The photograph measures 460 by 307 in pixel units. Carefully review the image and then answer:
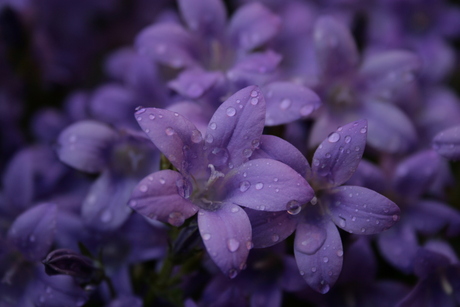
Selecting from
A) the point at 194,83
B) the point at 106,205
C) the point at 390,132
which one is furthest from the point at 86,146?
the point at 390,132

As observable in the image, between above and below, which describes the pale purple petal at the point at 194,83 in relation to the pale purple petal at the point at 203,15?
below

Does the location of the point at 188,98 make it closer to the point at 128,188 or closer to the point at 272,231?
the point at 128,188

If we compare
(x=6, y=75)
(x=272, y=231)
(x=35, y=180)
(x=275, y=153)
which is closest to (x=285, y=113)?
(x=275, y=153)

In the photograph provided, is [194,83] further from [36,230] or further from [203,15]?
[36,230]

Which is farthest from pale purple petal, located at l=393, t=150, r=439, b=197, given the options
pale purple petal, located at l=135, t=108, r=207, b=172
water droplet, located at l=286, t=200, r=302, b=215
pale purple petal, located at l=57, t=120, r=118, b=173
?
pale purple petal, located at l=57, t=120, r=118, b=173

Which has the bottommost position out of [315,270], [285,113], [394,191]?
[394,191]

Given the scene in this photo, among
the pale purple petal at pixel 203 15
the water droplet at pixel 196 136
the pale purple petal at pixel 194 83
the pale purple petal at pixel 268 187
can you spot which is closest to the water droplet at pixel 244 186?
the pale purple petal at pixel 268 187

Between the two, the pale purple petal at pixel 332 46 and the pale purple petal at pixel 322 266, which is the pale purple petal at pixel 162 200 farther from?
the pale purple petal at pixel 332 46
